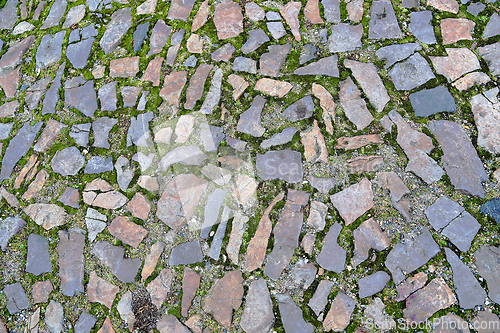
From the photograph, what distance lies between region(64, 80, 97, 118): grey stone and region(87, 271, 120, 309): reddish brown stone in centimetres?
159

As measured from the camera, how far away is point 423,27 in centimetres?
313

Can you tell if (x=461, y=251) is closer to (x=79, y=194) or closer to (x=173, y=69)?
(x=173, y=69)

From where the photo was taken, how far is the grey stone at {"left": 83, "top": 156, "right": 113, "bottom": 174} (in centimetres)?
307

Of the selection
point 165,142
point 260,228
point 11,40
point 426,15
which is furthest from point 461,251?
point 11,40

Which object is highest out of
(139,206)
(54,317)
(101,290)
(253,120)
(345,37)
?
(345,37)

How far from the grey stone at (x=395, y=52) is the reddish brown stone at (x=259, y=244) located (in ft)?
5.52

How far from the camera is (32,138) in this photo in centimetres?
340

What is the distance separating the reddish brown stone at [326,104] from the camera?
2.88 meters

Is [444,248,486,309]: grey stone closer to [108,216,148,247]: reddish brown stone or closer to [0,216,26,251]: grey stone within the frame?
[108,216,148,247]: reddish brown stone

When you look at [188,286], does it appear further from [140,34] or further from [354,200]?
[140,34]

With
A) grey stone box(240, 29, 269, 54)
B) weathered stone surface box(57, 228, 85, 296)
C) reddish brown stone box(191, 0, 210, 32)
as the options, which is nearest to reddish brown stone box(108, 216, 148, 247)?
weathered stone surface box(57, 228, 85, 296)

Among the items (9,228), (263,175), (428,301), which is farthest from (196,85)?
(428,301)

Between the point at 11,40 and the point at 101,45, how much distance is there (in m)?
1.45

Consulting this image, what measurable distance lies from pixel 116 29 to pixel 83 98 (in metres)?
0.91
